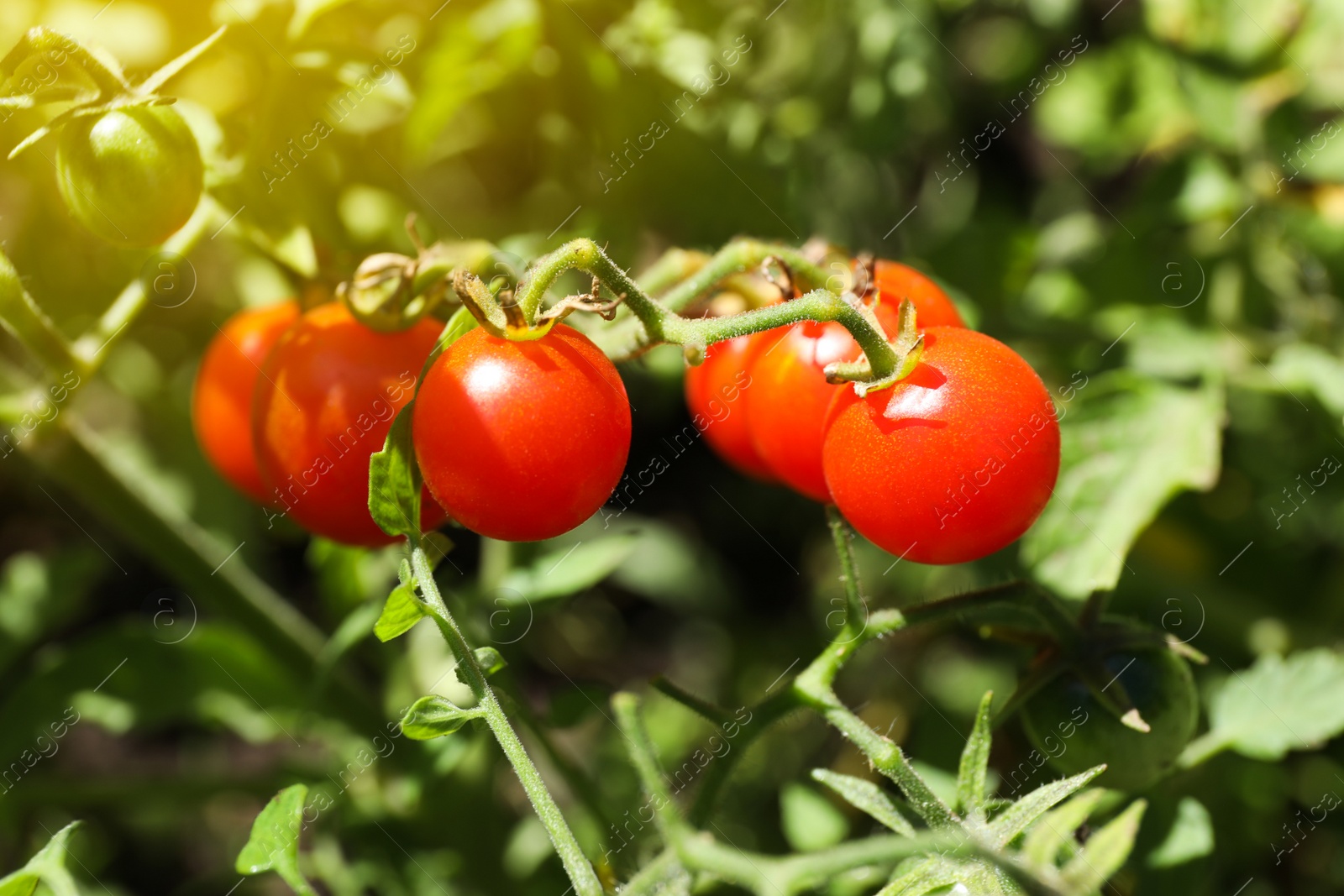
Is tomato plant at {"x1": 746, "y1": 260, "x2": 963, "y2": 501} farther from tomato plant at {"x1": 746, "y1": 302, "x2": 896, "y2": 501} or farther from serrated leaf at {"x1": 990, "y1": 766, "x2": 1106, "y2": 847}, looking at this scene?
serrated leaf at {"x1": 990, "y1": 766, "x2": 1106, "y2": 847}

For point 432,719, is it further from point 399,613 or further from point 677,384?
point 677,384

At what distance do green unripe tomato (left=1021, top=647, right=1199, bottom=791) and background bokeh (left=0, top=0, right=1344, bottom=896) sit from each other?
0.13m

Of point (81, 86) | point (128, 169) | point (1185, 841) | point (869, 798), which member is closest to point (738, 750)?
point (869, 798)

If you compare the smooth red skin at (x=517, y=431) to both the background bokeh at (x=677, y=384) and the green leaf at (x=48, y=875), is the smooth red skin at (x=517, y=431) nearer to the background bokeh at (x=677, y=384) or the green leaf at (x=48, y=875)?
the background bokeh at (x=677, y=384)

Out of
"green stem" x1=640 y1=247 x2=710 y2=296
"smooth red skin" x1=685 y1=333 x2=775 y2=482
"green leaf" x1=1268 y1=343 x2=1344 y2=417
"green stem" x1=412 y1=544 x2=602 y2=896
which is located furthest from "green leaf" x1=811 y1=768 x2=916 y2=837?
"green leaf" x1=1268 y1=343 x2=1344 y2=417

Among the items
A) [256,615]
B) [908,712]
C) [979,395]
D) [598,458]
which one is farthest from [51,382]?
[908,712]

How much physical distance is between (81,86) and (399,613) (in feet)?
2.15

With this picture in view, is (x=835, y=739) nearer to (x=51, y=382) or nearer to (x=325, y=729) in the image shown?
(x=325, y=729)

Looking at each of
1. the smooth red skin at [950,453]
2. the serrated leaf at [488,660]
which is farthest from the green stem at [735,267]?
the serrated leaf at [488,660]

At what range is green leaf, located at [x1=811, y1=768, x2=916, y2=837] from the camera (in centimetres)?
100

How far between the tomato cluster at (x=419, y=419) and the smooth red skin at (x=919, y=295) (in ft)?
1.13

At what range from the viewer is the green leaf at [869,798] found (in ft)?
3.28

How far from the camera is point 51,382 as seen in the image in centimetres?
140

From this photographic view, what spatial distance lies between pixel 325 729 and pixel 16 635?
55 cm
